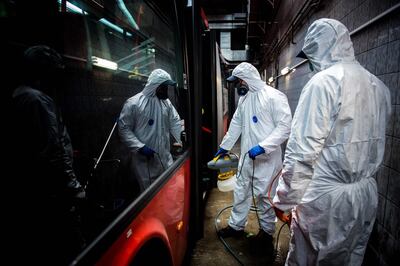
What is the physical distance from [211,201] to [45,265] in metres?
3.64

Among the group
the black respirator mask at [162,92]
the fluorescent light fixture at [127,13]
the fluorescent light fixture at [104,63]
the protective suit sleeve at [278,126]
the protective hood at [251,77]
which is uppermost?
the fluorescent light fixture at [127,13]

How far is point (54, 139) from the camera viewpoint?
2.15ft

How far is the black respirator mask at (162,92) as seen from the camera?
5.37 feet

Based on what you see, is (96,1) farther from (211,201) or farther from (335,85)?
(211,201)

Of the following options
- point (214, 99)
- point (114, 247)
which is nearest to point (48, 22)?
point (114, 247)

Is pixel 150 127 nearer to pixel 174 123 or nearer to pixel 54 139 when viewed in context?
pixel 174 123

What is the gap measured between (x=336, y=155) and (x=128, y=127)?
4.25 ft

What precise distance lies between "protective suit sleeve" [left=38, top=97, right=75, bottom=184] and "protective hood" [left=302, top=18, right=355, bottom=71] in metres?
1.71

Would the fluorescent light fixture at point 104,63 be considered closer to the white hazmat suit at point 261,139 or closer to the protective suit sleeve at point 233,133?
the white hazmat suit at point 261,139

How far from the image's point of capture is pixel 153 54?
1.53m

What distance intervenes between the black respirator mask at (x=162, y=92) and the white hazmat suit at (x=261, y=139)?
50.3 inches

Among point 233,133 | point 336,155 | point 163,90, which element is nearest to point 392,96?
point 336,155

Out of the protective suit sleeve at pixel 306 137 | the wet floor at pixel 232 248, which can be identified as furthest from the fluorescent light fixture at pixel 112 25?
the wet floor at pixel 232 248

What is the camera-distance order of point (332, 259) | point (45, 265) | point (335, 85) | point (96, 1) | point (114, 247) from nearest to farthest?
1. point (45, 265)
2. point (114, 247)
3. point (96, 1)
4. point (335, 85)
5. point (332, 259)
